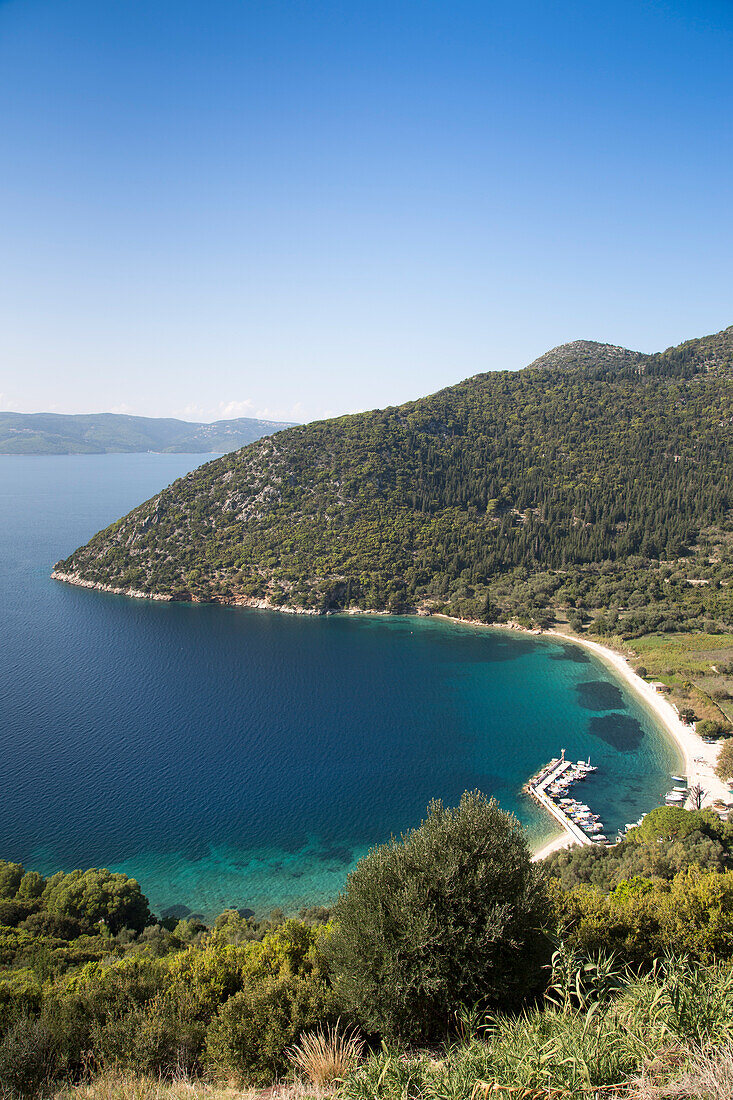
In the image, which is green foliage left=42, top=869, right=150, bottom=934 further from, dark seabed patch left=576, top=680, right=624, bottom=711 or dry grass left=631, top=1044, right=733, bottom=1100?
dark seabed patch left=576, top=680, right=624, bottom=711

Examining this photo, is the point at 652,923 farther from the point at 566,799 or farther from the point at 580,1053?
the point at 566,799

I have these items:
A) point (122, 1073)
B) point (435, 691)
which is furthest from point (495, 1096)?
point (435, 691)

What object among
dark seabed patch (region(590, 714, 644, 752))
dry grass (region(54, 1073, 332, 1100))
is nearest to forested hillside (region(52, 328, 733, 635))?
dark seabed patch (region(590, 714, 644, 752))

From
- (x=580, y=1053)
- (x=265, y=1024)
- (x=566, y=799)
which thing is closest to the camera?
(x=580, y=1053)

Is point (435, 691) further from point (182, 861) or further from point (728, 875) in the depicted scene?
point (728, 875)

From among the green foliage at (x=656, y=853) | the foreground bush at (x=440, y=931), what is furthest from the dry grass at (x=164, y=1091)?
the green foliage at (x=656, y=853)

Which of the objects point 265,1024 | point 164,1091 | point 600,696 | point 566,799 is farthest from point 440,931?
point 600,696

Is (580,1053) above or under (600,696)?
above
